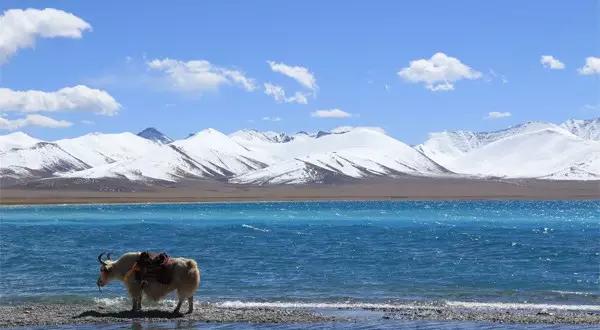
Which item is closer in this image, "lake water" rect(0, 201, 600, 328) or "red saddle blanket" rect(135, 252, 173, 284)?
"red saddle blanket" rect(135, 252, 173, 284)

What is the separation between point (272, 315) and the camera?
1755cm

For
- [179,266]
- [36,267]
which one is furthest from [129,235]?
[179,266]

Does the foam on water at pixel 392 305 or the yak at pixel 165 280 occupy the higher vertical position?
the yak at pixel 165 280

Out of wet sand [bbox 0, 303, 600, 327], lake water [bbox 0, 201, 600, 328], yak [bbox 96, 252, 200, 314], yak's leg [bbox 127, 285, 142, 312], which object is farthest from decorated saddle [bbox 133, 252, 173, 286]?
lake water [bbox 0, 201, 600, 328]

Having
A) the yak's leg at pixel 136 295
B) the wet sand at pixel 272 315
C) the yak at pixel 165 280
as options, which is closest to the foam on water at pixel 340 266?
the wet sand at pixel 272 315

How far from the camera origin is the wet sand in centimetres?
1691

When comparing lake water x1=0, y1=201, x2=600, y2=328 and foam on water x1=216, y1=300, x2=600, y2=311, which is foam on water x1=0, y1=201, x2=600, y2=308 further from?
foam on water x1=216, y1=300, x2=600, y2=311

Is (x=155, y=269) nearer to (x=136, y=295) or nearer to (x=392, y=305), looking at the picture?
(x=136, y=295)

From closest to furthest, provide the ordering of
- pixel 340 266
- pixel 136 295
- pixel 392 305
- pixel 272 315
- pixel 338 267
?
pixel 272 315 → pixel 136 295 → pixel 392 305 → pixel 338 267 → pixel 340 266

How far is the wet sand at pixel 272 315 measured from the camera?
16.9 metres

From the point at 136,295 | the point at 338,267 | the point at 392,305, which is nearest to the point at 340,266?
the point at 338,267

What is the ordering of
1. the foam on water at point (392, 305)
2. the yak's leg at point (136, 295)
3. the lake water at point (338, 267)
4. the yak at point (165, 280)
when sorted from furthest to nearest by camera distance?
1. the lake water at point (338, 267)
2. the foam on water at point (392, 305)
3. the yak's leg at point (136, 295)
4. the yak at point (165, 280)

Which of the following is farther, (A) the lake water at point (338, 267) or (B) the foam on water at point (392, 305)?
(A) the lake water at point (338, 267)

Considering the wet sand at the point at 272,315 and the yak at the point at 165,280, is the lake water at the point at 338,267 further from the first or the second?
the yak at the point at 165,280
